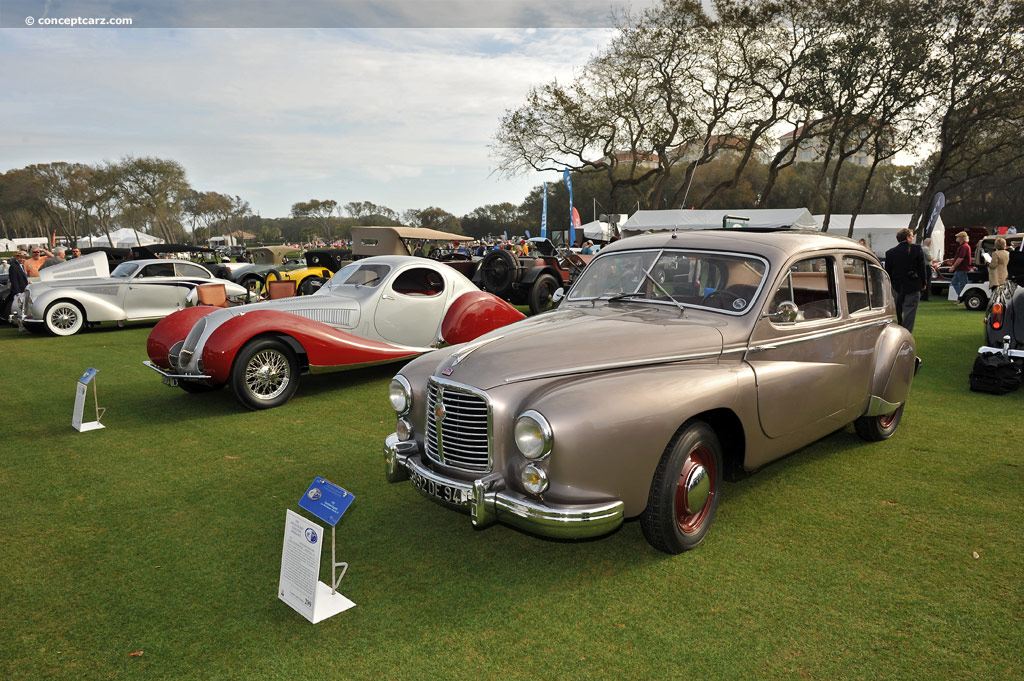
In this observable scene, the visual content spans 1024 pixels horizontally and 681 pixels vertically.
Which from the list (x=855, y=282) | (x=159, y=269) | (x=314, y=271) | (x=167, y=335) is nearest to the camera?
(x=855, y=282)

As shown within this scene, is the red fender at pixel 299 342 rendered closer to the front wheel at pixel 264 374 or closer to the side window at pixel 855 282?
the front wheel at pixel 264 374

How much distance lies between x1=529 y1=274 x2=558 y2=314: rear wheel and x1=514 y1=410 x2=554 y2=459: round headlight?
37.5ft

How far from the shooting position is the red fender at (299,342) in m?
6.41

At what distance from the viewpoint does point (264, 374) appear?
6.80m

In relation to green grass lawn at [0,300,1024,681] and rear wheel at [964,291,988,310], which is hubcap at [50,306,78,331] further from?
rear wheel at [964,291,988,310]

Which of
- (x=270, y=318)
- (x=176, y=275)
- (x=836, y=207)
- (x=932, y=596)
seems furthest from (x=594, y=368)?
(x=836, y=207)

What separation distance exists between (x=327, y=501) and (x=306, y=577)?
364mm

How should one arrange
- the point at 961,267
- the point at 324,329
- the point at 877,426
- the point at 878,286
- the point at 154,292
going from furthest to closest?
1. the point at 961,267
2. the point at 154,292
3. the point at 324,329
4. the point at 877,426
5. the point at 878,286

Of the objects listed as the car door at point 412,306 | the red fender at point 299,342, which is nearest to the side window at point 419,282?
the car door at point 412,306

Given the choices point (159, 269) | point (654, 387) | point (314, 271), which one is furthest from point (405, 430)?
point (314, 271)

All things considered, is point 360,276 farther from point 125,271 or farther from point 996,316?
point 125,271

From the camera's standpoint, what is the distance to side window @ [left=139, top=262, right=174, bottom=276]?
45.2 ft

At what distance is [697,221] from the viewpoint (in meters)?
31.5

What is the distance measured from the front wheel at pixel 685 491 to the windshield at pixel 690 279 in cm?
99
